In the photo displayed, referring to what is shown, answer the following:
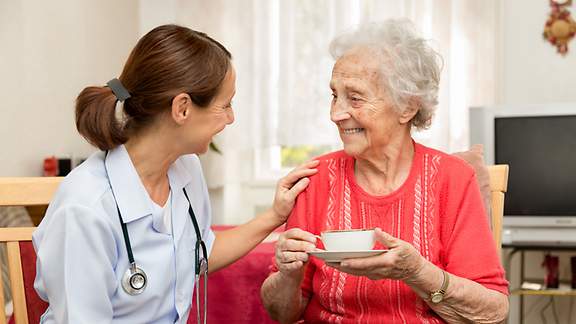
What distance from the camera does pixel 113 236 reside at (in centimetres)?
158

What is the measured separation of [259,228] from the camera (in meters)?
1.93

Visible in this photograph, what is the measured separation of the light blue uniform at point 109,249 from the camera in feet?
4.98

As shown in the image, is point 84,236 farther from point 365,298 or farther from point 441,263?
point 441,263

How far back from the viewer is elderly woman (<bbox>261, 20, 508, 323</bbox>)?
176 centimetres

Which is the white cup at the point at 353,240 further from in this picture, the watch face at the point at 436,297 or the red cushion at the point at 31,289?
the red cushion at the point at 31,289

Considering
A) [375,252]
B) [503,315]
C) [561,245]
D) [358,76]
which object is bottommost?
[561,245]

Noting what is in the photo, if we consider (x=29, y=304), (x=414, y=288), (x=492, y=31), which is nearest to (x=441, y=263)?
(x=414, y=288)

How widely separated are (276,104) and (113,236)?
3.70 meters

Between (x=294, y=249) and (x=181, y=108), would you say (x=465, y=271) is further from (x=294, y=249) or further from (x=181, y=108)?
(x=181, y=108)

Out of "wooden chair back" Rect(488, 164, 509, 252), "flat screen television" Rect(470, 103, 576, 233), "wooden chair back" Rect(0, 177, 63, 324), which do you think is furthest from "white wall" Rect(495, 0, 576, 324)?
"wooden chair back" Rect(0, 177, 63, 324)

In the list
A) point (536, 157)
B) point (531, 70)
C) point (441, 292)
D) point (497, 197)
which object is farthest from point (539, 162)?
point (441, 292)

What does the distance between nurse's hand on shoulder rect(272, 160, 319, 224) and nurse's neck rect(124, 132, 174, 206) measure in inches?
11.6

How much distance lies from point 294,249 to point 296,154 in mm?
3887

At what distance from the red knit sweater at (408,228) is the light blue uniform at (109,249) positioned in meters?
0.31
